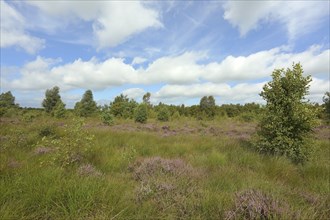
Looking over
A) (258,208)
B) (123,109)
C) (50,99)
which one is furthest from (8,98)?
(258,208)

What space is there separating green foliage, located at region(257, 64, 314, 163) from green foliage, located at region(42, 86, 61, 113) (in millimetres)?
47872

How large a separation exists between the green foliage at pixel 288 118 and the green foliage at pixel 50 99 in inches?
1885

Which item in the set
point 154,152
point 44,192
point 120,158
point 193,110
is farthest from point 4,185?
point 193,110

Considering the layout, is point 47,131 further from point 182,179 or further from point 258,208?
point 258,208

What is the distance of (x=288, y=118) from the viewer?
8.82 m

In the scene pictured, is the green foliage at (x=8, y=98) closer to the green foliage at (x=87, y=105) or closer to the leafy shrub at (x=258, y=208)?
the green foliage at (x=87, y=105)

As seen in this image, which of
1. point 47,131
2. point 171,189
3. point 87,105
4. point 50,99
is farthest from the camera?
point 50,99

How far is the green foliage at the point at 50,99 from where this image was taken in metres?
49.6

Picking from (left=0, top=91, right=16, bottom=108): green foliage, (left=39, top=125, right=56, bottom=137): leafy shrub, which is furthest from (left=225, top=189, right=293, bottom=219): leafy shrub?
(left=0, top=91, right=16, bottom=108): green foliage

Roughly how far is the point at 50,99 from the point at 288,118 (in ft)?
163

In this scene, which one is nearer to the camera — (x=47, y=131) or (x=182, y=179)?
(x=182, y=179)

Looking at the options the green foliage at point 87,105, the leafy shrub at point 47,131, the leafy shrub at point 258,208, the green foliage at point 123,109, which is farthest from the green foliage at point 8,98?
the leafy shrub at point 258,208

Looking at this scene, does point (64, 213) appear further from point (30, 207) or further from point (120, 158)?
point (120, 158)

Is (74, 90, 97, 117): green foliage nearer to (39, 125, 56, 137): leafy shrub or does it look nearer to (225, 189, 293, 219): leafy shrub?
(39, 125, 56, 137): leafy shrub
